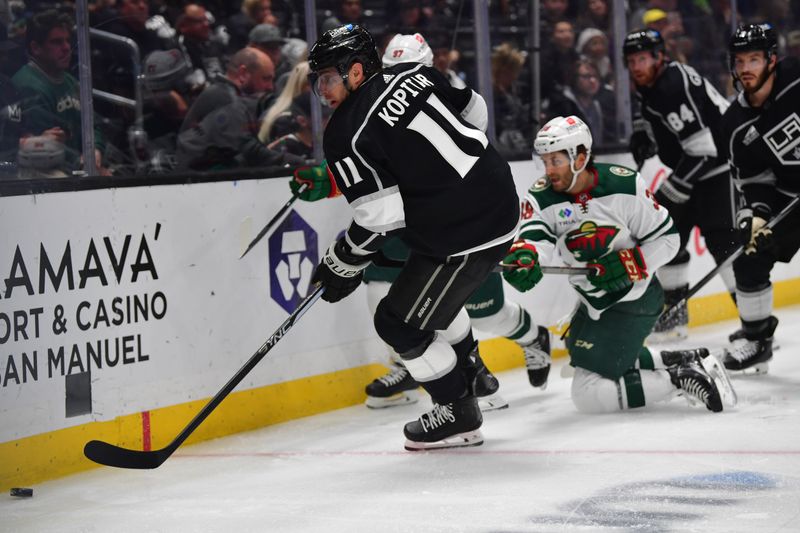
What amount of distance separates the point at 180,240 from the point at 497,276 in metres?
1.06

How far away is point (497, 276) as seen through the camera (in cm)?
418

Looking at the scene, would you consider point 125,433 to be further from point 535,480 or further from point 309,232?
point 535,480

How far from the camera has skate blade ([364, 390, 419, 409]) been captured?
14.0ft

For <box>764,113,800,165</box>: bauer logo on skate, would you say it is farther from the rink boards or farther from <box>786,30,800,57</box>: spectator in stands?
<box>786,30,800,57</box>: spectator in stands

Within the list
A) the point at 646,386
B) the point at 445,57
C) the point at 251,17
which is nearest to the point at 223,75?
the point at 251,17

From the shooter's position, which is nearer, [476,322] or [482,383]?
[482,383]

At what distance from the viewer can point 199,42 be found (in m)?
4.19

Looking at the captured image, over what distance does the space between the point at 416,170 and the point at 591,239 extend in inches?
35.4

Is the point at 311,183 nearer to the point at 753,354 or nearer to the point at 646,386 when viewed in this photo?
the point at 646,386

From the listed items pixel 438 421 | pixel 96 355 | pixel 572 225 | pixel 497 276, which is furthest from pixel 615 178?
pixel 96 355

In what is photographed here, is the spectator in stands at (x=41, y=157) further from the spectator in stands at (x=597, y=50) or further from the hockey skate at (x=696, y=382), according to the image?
the spectator in stands at (x=597, y=50)

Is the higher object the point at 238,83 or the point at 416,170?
the point at 238,83

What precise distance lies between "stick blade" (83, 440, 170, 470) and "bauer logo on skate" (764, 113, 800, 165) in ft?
7.61

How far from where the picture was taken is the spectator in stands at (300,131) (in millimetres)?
4371
